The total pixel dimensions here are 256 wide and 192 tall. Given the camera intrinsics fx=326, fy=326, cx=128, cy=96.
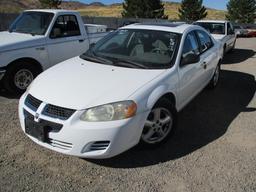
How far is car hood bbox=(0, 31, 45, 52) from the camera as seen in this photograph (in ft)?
20.2

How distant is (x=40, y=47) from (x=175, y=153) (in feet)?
12.7

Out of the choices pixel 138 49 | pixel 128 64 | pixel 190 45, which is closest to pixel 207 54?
pixel 190 45

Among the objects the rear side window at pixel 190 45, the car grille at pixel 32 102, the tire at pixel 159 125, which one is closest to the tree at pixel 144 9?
the rear side window at pixel 190 45

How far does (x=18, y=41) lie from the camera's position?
251 inches

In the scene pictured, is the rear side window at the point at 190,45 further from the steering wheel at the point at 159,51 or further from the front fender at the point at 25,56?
the front fender at the point at 25,56

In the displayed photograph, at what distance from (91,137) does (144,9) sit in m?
53.6

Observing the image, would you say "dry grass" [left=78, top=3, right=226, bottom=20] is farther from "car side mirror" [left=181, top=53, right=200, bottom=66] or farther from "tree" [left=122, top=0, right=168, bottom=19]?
"car side mirror" [left=181, top=53, right=200, bottom=66]

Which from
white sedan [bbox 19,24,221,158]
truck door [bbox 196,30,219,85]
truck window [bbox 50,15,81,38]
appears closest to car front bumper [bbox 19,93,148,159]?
white sedan [bbox 19,24,221,158]

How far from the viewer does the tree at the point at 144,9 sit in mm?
54469

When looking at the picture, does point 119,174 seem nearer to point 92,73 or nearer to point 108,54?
point 92,73

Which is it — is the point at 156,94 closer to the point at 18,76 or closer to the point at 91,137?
the point at 91,137

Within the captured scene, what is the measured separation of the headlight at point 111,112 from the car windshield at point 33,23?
13.0 ft

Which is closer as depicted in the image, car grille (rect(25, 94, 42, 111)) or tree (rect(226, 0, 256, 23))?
car grille (rect(25, 94, 42, 111))

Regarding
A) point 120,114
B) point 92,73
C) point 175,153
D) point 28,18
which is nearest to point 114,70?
point 92,73
